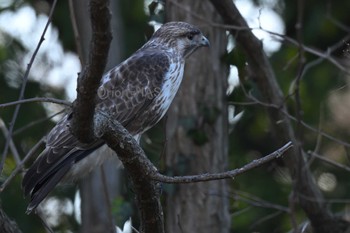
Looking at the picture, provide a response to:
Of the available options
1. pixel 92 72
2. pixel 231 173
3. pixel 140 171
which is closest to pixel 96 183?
pixel 140 171

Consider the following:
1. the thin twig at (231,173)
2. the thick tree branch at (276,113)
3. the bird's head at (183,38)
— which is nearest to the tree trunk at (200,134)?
the bird's head at (183,38)

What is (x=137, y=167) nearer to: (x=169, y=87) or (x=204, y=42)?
(x=169, y=87)

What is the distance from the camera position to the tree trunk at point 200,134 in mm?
7250

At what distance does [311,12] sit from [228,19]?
2.59m

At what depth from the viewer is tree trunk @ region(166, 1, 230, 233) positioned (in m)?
7.25

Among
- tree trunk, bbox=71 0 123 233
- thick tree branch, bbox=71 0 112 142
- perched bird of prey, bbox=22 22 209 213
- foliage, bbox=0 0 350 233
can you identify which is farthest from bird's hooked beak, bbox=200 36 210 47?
thick tree branch, bbox=71 0 112 142

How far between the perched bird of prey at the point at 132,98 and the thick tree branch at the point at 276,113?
26cm

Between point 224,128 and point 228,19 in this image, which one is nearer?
point 228,19

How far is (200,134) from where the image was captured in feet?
23.8

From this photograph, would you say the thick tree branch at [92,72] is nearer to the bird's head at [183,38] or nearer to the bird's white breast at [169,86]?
the bird's white breast at [169,86]

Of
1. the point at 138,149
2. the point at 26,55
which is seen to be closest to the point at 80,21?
the point at 26,55

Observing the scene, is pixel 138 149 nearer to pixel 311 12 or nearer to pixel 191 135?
pixel 191 135

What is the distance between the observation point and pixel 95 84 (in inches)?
166

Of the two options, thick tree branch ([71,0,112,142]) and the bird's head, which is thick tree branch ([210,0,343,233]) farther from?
thick tree branch ([71,0,112,142])
